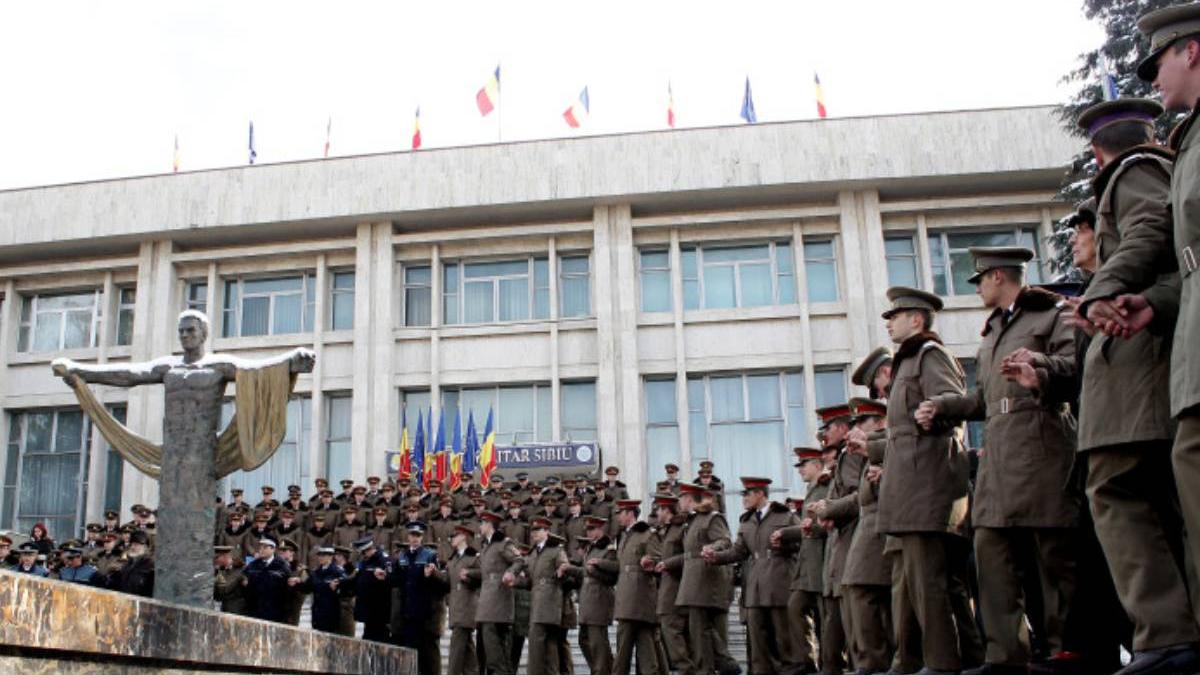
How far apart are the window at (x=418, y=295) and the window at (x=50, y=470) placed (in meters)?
7.61

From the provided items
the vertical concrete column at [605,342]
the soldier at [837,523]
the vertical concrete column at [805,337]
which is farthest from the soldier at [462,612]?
the vertical concrete column at [805,337]

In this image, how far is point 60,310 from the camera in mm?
24938

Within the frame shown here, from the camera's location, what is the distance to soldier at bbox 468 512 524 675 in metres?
11.5

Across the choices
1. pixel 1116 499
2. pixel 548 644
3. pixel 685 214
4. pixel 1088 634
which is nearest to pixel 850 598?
pixel 1088 634

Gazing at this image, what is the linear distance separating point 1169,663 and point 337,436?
67.7 feet

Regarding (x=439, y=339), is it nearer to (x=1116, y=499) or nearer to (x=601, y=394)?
(x=601, y=394)

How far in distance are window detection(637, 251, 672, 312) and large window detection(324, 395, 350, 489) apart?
6.63 meters

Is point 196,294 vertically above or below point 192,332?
above

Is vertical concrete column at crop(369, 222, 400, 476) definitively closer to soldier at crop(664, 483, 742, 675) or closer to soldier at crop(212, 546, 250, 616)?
soldier at crop(212, 546, 250, 616)

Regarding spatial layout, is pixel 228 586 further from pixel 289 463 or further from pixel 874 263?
pixel 874 263

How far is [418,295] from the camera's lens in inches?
921

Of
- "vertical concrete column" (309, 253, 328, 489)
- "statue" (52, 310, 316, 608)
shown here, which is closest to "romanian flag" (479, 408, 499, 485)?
"vertical concrete column" (309, 253, 328, 489)

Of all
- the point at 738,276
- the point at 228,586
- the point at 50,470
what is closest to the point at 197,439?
the point at 228,586

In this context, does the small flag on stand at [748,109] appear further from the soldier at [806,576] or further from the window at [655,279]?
the soldier at [806,576]
